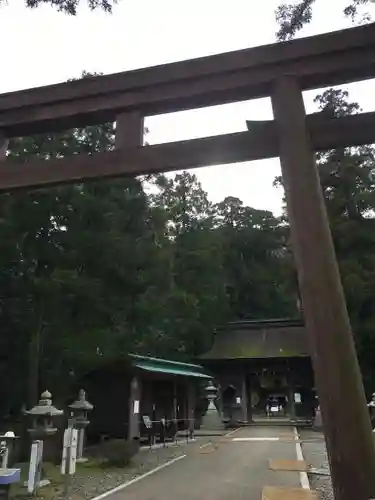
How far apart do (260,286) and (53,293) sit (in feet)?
98.8

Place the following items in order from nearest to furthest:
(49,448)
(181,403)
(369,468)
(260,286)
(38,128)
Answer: (369,468) < (38,128) < (49,448) < (181,403) < (260,286)

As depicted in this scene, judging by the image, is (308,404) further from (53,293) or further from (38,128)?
(38,128)

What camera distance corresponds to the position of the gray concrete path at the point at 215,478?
816 cm

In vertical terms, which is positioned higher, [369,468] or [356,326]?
[356,326]

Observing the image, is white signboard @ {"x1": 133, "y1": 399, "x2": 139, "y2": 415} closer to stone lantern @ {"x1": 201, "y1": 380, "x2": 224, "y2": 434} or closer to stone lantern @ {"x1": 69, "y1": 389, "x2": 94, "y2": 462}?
stone lantern @ {"x1": 69, "y1": 389, "x2": 94, "y2": 462}

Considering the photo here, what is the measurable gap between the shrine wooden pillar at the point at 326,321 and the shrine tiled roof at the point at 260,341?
22780 millimetres

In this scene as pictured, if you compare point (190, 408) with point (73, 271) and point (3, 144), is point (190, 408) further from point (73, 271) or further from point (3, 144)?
point (3, 144)

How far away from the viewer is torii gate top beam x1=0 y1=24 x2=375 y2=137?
14.7ft

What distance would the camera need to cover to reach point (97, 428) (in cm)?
1553

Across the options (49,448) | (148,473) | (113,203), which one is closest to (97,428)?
(49,448)

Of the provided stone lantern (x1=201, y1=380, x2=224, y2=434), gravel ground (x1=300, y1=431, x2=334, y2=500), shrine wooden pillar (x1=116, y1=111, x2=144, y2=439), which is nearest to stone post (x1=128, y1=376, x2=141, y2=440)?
gravel ground (x1=300, y1=431, x2=334, y2=500)

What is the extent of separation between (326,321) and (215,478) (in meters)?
7.39

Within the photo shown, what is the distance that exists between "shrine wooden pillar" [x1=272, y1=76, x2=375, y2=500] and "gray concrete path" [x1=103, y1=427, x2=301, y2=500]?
5.07 metres

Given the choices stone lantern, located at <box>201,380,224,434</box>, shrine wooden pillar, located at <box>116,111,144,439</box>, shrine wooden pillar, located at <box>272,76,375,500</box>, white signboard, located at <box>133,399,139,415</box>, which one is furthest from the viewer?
stone lantern, located at <box>201,380,224,434</box>
